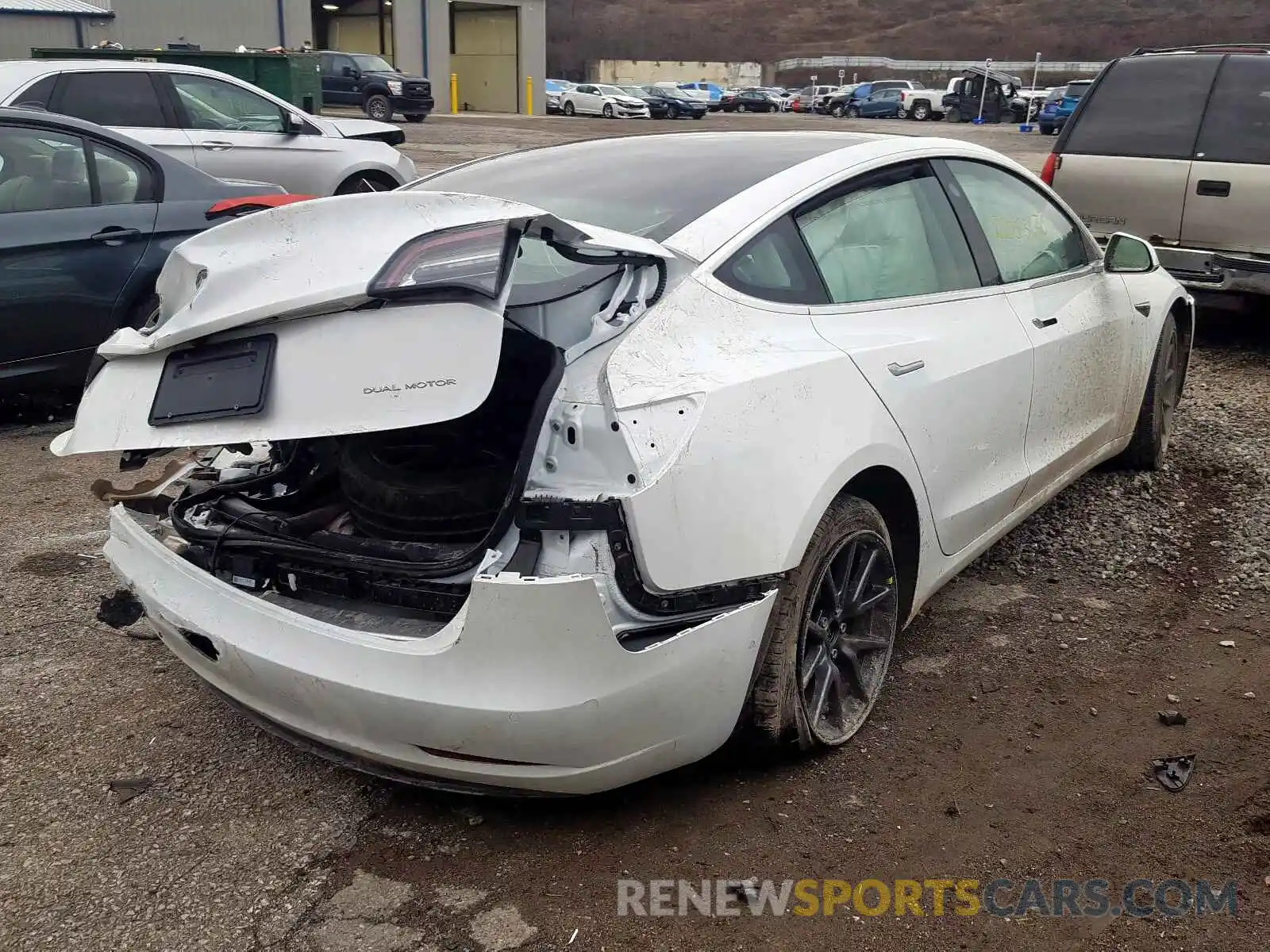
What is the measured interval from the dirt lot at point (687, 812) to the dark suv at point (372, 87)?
27.9 metres

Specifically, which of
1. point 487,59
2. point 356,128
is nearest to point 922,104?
point 487,59

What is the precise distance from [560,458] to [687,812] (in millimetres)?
962

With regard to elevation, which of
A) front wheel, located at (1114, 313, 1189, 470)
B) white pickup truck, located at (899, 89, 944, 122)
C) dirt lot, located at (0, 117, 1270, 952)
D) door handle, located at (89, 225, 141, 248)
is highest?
door handle, located at (89, 225, 141, 248)

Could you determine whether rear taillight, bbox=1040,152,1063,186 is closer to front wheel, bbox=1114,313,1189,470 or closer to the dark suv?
front wheel, bbox=1114,313,1189,470

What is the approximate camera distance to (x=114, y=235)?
19.1 feet

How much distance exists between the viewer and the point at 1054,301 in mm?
3986

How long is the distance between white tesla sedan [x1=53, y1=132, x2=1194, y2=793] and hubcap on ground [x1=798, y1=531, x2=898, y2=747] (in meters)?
0.01

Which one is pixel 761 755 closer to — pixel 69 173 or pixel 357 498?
pixel 357 498

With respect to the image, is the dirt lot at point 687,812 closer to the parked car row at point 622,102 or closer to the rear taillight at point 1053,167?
the rear taillight at point 1053,167

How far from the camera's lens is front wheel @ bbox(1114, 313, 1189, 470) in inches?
195

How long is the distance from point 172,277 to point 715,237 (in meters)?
1.34

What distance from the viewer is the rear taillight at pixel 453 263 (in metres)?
2.36

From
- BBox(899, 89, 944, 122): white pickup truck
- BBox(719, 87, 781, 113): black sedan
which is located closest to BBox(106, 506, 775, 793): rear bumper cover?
BBox(899, 89, 944, 122): white pickup truck

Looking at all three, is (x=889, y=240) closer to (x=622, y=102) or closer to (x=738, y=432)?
(x=738, y=432)
